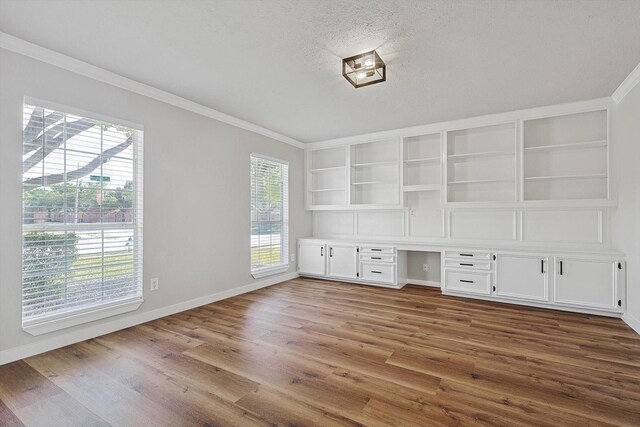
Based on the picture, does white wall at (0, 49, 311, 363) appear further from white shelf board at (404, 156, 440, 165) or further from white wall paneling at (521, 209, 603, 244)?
white wall paneling at (521, 209, 603, 244)

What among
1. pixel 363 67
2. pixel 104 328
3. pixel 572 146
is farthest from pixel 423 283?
pixel 104 328

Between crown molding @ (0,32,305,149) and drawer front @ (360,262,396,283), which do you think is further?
drawer front @ (360,262,396,283)

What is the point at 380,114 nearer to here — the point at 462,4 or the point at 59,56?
the point at 462,4

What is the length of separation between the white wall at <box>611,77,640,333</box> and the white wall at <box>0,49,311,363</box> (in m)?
4.47

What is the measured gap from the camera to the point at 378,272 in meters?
5.02

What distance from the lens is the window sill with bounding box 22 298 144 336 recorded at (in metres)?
2.56

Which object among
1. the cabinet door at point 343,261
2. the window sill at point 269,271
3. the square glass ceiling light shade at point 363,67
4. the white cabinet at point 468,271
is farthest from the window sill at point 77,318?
the white cabinet at point 468,271

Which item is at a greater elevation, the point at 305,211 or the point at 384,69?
the point at 384,69

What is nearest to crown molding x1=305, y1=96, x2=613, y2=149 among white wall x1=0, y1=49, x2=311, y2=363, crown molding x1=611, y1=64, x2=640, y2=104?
crown molding x1=611, y1=64, x2=640, y2=104

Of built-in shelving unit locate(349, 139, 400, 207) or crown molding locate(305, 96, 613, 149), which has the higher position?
crown molding locate(305, 96, 613, 149)

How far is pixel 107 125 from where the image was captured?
10.1 feet

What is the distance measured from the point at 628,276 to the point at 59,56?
5979 mm

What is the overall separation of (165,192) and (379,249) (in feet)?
10.5

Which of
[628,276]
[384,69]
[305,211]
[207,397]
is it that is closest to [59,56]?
[384,69]
